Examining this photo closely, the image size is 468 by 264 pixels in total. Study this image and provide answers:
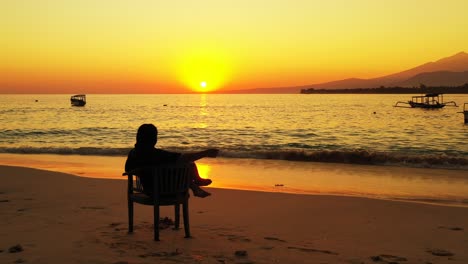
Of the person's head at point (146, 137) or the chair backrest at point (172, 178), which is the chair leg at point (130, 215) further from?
the person's head at point (146, 137)

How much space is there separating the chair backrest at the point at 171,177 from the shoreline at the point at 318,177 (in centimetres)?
517

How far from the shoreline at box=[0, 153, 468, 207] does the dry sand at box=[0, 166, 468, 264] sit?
59.5 inches

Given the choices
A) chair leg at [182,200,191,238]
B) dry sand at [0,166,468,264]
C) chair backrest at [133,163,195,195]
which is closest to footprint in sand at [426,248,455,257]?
dry sand at [0,166,468,264]

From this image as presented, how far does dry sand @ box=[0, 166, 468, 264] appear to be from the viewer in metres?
5.25

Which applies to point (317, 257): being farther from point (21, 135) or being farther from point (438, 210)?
point (21, 135)

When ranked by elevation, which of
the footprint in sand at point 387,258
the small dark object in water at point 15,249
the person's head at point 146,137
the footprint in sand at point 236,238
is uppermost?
the person's head at point 146,137

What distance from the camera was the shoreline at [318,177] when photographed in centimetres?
1082

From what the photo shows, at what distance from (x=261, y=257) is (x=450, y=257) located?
2.17m

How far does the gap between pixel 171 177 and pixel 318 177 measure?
887 centimetres

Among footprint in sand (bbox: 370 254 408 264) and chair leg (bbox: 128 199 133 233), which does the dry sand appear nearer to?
footprint in sand (bbox: 370 254 408 264)

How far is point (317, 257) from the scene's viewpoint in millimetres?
5270

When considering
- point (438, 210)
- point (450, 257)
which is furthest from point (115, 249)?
point (438, 210)

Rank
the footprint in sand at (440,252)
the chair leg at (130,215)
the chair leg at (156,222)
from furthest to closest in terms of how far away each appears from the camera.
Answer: the chair leg at (130,215) < the chair leg at (156,222) < the footprint in sand at (440,252)

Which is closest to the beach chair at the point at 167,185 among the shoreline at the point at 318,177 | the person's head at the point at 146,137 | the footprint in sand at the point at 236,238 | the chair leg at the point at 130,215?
the chair leg at the point at 130,215
